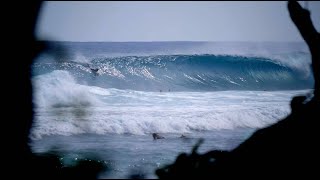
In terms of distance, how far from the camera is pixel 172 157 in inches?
373

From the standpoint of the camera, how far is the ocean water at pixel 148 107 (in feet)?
32.8

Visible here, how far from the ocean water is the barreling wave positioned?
104 millimetres

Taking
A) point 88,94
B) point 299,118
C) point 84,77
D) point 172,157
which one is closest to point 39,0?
point 299,118

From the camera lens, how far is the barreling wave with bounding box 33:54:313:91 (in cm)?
2892

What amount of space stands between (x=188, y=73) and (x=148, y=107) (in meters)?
16.1

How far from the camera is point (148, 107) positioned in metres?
17.9

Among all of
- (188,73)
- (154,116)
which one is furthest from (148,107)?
(188,73)

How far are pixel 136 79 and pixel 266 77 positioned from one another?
604 inches

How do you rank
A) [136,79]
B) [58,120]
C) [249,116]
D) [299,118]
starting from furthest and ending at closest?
[136,79]
[249,116]
[58,120]
[299,118]

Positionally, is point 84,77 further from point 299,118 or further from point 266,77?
point 299,118

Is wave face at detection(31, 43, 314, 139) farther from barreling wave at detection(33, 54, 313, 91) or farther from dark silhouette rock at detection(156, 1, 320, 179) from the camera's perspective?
dark silhouette rock at detection(156, 1, 320, 179)

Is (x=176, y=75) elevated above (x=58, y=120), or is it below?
below

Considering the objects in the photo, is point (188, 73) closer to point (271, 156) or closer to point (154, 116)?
point (154, 116)

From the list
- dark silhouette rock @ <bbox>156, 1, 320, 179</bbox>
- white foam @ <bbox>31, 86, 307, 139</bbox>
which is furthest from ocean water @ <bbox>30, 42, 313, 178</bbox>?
dark silhouette rock @ <bbox>156, 1, 320, 179</bbox>
